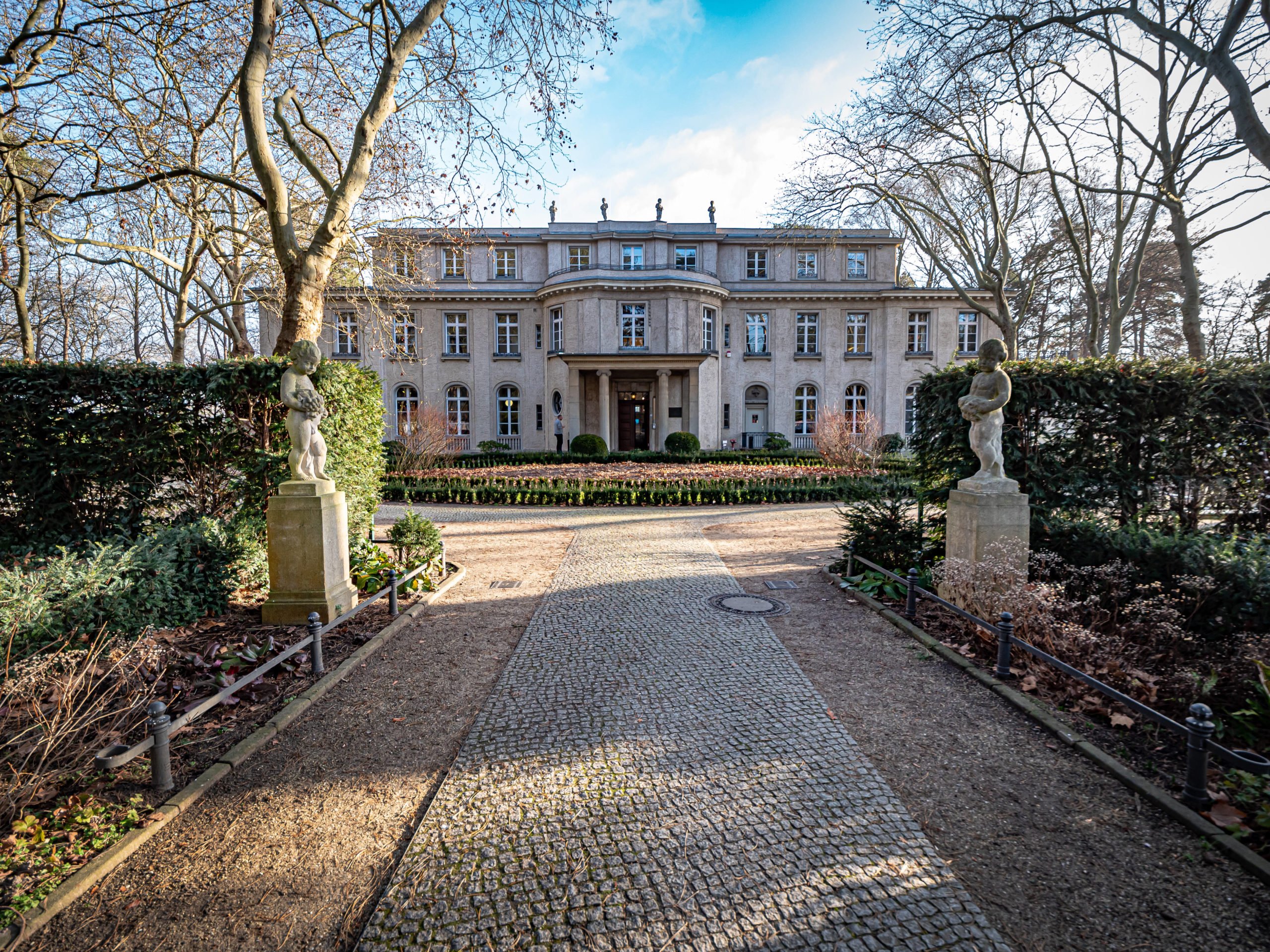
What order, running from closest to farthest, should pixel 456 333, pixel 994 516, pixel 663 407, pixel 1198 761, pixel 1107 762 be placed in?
pixel 1198 761, pixel 1107 762, pixel 994 516, pixel 663 407, pixel 456 333

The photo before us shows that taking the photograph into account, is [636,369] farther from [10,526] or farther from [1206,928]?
[1206,928]

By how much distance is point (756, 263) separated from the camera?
31.1 metres

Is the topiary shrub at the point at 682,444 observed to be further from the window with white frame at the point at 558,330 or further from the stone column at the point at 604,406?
the window with white frame at the point at 558,330

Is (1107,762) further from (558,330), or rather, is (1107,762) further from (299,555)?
(558,330)

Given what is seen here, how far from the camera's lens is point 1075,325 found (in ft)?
103

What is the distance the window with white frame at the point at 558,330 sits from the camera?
28391mm

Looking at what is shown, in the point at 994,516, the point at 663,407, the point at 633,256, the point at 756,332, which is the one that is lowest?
the point at 994,516

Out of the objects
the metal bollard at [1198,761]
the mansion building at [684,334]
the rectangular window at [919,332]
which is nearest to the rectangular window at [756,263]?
the mansion building at [684,334]

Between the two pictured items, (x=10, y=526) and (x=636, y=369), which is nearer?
(x=10, y=526)

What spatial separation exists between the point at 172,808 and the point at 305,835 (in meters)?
0.76

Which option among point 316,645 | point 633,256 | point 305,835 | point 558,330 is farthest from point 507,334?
point 305,835

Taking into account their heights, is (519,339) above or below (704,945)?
above

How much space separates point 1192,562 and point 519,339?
28278 mm

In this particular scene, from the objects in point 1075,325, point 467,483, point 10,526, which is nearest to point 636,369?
point 467,483
